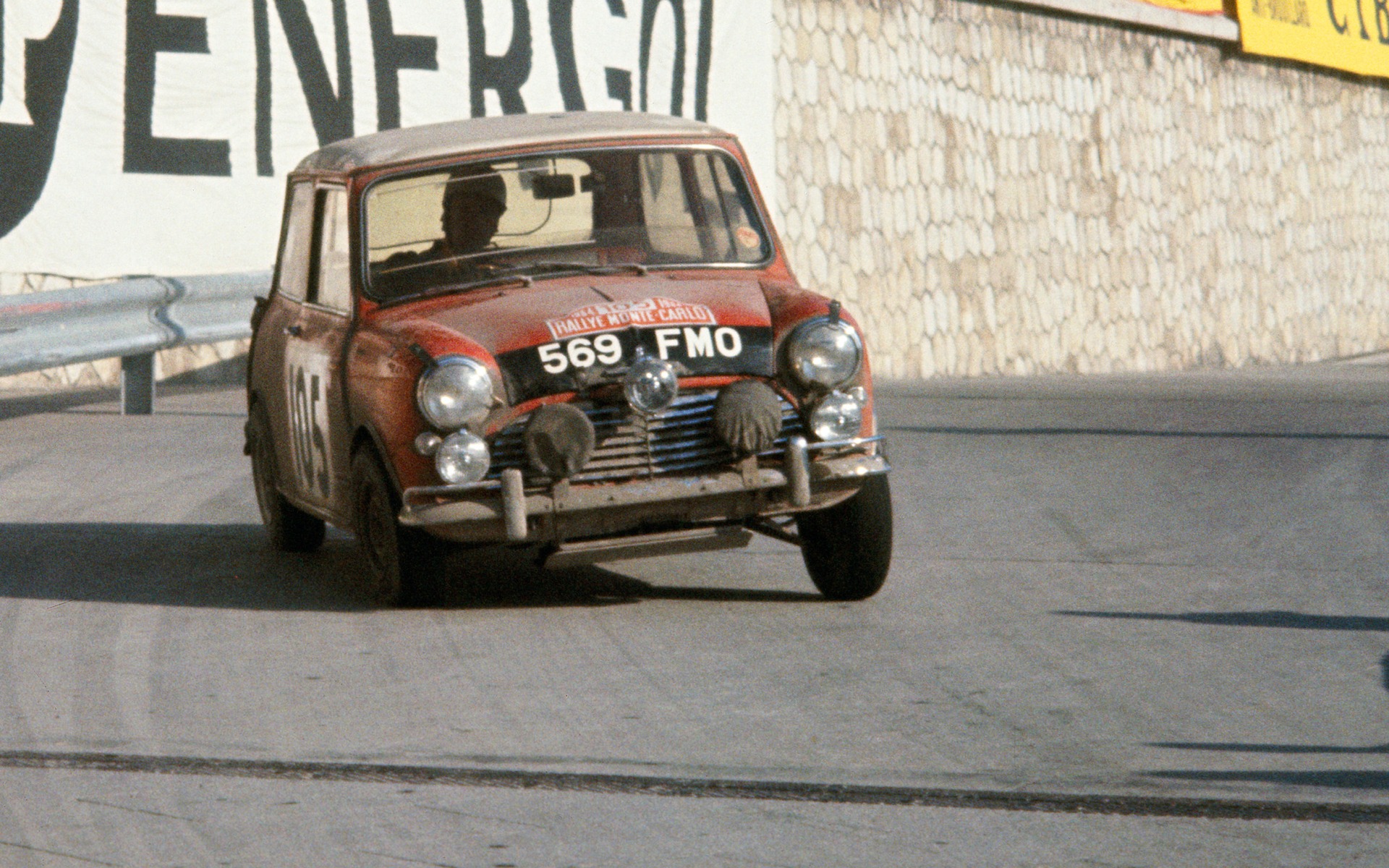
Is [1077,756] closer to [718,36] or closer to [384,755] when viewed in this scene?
[384,755]

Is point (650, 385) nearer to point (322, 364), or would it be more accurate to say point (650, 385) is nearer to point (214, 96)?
point (322, 364)

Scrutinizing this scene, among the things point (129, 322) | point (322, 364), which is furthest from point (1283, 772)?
point (129, 322)

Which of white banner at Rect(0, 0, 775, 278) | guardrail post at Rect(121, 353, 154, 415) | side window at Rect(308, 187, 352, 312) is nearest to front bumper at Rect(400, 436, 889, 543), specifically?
side window at Rect(308, 187, 352, 312)

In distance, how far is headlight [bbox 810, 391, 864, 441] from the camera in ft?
21.6

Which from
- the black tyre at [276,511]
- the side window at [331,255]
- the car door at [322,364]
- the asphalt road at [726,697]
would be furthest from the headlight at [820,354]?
the black tyre at [276,511]

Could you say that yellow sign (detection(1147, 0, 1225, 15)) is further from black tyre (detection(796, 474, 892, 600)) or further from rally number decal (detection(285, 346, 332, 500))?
black tyre (detection(796, 474, 892, 600))

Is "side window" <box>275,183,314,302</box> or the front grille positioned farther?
"side window" <box>275,183,314,302</box>

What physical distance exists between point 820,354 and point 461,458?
1098mm

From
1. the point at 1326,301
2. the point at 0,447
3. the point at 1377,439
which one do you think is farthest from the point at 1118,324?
the point at 0,447

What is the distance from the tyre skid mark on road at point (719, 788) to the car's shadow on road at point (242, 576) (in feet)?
6.63

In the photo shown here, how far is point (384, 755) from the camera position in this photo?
496cm

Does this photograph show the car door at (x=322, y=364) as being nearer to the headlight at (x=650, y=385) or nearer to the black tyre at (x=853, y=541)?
the headlight at (x=650, y=385)

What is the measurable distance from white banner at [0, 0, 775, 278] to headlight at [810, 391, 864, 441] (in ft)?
29.3

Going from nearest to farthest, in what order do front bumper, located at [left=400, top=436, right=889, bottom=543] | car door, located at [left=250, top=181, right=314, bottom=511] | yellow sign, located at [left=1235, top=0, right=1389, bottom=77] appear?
front bumper, located at [left=400, top=436, right=889, bottom=543] → car door, located at [left=250, top=181, right=314, bottom=511] → yellow sign, located at [left=1235, top=0, right=1389, bottom=77]
